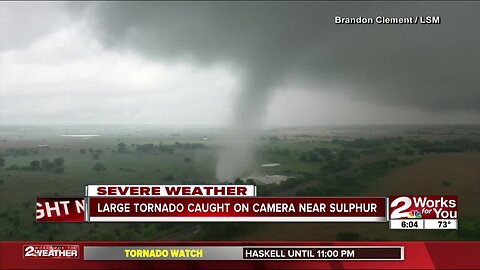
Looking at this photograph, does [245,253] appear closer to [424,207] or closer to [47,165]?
[424,207]

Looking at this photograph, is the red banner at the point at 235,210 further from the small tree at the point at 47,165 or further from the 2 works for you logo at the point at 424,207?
the small tree at the point at 47,165

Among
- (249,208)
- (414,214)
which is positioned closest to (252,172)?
(249,208)

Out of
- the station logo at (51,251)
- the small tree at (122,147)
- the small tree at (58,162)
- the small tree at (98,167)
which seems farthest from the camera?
the small tree at (122,147)

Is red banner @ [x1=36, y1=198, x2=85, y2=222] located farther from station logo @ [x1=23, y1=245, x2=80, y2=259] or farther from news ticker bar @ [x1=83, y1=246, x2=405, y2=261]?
news ticker bar @ [x1=83, y1=246, x2=405, y2=261]

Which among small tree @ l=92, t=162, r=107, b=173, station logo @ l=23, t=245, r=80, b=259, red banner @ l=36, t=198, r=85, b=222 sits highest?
small tree @ l=92, t=162, r=107, b=173

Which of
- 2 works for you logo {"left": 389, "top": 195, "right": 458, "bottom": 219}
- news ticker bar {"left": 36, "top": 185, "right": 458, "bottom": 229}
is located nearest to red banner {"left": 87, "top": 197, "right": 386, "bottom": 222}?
news ticker bar {"left": 36, "top": 185, "right": 458, "bottom": 229}

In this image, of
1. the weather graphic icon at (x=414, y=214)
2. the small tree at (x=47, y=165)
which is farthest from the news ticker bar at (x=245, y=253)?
the small tree at (x=47, y=165)
